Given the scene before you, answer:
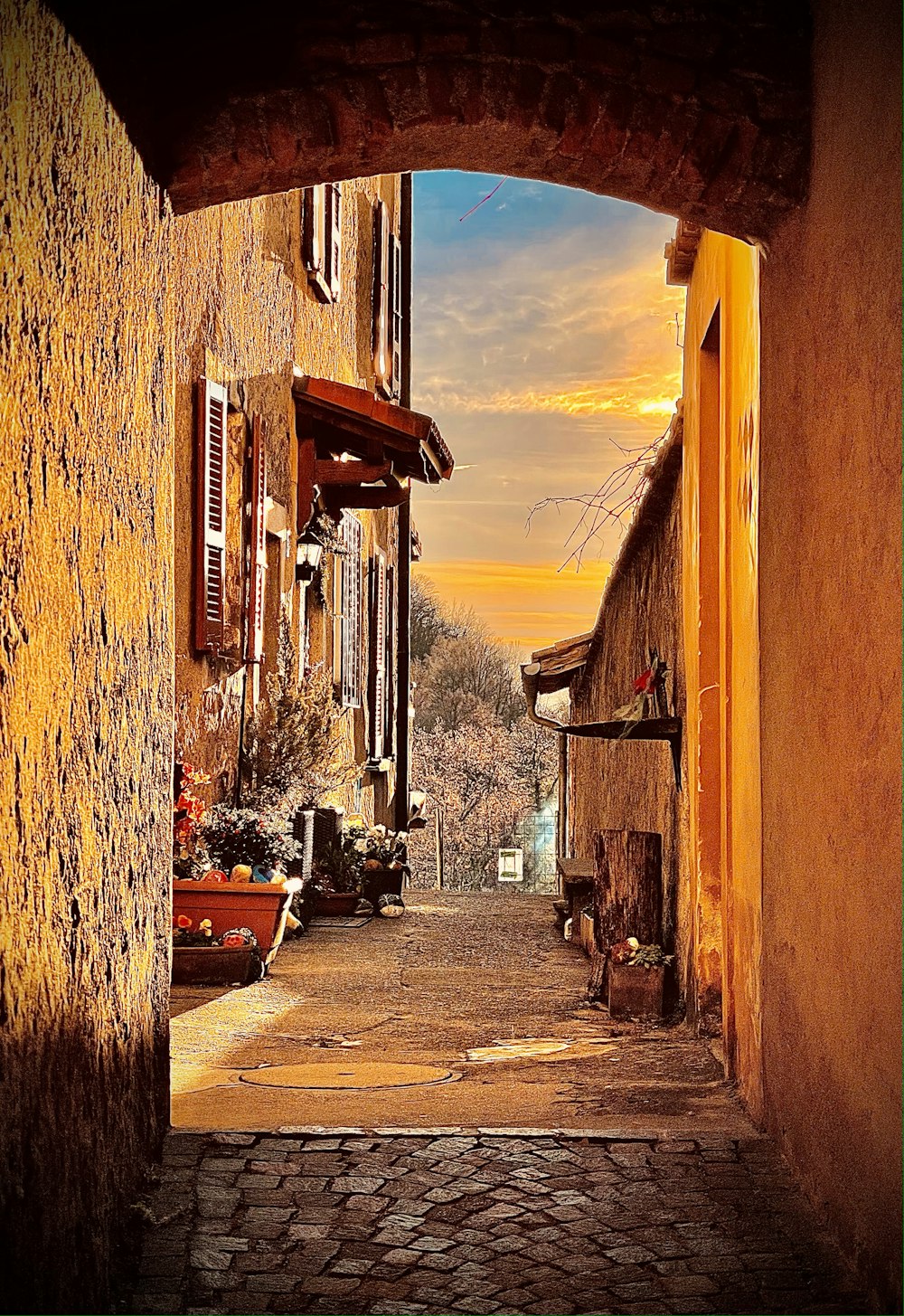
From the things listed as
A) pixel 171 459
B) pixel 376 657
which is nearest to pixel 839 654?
pixel 171 459

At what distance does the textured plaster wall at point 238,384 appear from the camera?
25.1 feet

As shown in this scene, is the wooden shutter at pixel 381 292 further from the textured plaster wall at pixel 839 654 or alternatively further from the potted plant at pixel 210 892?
the textured plaster wall at pixel 839 654

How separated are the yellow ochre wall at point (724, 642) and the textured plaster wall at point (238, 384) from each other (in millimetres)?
2621

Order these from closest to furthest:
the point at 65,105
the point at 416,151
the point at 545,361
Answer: the point at 65,105 → the point at 416,151 → the point at 545,361

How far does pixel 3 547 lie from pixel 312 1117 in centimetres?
259

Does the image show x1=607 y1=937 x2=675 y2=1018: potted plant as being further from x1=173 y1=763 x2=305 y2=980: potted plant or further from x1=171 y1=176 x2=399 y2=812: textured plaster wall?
x1=171 y1=176 x2=399 y2=812: textured plaster wall

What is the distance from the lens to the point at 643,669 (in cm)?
877

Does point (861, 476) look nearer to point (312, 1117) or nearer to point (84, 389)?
point (84, 389)

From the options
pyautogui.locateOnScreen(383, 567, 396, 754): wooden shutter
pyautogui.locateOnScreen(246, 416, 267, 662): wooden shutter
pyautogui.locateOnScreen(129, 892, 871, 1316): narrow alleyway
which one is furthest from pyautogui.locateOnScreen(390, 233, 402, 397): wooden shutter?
pyautogui.locateOnScreen(129, 892, 871, 1316): narrow alleyway

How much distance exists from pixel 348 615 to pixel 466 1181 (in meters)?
9.55

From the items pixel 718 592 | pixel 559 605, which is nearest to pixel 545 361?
pixel 559 605

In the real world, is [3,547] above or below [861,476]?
below

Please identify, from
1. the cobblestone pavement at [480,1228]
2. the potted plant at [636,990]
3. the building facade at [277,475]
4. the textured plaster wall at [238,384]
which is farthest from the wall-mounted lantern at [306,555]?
the cobblestone pavement at [480,1228]

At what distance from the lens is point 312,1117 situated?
4492mm
